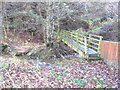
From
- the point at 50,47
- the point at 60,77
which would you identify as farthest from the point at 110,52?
the point at 50,47

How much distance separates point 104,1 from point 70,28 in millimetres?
5529

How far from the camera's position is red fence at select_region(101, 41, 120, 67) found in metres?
7.23

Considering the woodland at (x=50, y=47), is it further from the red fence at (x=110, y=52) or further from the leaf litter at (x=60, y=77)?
the red fence at (x=110, y=52)

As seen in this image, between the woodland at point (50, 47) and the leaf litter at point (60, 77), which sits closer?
the leaf litter at point (60, 77)

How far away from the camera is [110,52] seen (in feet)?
25.7

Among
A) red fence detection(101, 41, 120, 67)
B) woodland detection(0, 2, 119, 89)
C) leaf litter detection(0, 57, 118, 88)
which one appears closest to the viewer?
leaf litter detection(0, 57, 118, 88)

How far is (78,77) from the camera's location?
6461 millimetres

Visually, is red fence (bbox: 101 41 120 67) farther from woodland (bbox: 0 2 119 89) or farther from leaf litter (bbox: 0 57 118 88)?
leaf litter (bbox: 0 57 118 88)

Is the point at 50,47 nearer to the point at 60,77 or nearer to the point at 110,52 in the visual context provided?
the point at 110,52

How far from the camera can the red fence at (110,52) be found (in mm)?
7226

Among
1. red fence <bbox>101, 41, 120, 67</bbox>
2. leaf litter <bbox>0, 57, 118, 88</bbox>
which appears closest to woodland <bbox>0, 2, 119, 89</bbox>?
leaf litter <bbox>0, 57, 118, 88</bbox>

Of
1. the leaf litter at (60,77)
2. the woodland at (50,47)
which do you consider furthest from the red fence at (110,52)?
the leaf litter at (60,77)

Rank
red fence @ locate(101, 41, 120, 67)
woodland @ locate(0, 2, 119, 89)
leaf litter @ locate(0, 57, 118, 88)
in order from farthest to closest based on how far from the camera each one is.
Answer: red fence @ locate(101, 41, 120, 67)
woodland @ locate(0, 2, 119, 89)
leaf litter @ locate(0, 57, 118, 88)

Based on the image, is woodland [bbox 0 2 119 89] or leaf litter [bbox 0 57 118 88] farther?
woodland [bbox 0 2 119 89]
